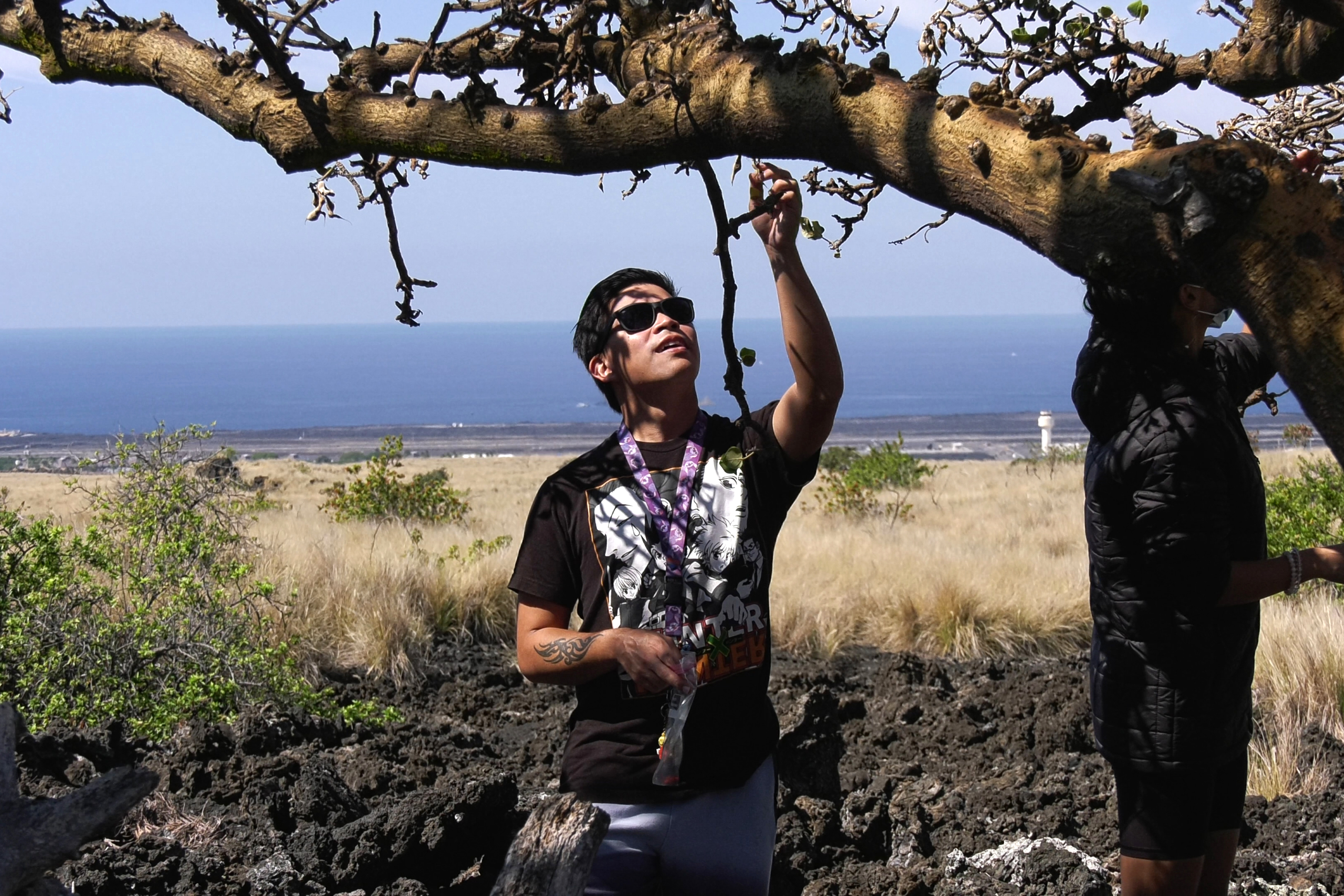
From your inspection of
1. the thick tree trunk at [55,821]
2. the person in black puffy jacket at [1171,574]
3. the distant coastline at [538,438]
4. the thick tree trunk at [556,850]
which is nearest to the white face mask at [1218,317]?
the person in black puffy jacket at [1171,574]

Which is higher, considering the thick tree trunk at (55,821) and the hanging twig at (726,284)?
the hanging twig at (726,284)

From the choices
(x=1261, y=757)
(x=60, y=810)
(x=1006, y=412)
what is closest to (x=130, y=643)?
(x=60, y=810)

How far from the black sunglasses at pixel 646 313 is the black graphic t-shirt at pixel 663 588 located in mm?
271

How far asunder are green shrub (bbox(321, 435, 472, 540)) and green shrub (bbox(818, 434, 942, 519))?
4.34 meters

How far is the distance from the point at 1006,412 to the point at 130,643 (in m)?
85.1

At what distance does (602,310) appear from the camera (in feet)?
9.22

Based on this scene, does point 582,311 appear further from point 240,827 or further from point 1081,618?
point 1081,618

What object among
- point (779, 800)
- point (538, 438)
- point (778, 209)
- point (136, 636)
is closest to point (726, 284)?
point (778, 209)

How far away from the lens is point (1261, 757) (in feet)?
15.9

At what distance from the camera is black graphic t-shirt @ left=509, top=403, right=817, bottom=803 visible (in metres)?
2.48

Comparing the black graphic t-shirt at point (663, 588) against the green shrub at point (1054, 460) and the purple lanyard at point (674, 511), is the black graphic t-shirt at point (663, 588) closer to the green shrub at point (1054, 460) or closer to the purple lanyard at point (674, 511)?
the purple lanyard at point (674, 511)

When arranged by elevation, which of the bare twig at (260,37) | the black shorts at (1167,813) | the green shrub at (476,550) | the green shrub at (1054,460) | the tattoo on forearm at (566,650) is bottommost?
the green shrub at (1054,460)

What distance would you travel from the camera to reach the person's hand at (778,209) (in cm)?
228

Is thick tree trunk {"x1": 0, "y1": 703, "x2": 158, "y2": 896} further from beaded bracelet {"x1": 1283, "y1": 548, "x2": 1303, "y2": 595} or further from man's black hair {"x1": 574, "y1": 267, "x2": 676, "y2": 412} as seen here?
beaded bracelet {"x1": 1283, "y1": 548, "x2": 1303, "y2": 595}
